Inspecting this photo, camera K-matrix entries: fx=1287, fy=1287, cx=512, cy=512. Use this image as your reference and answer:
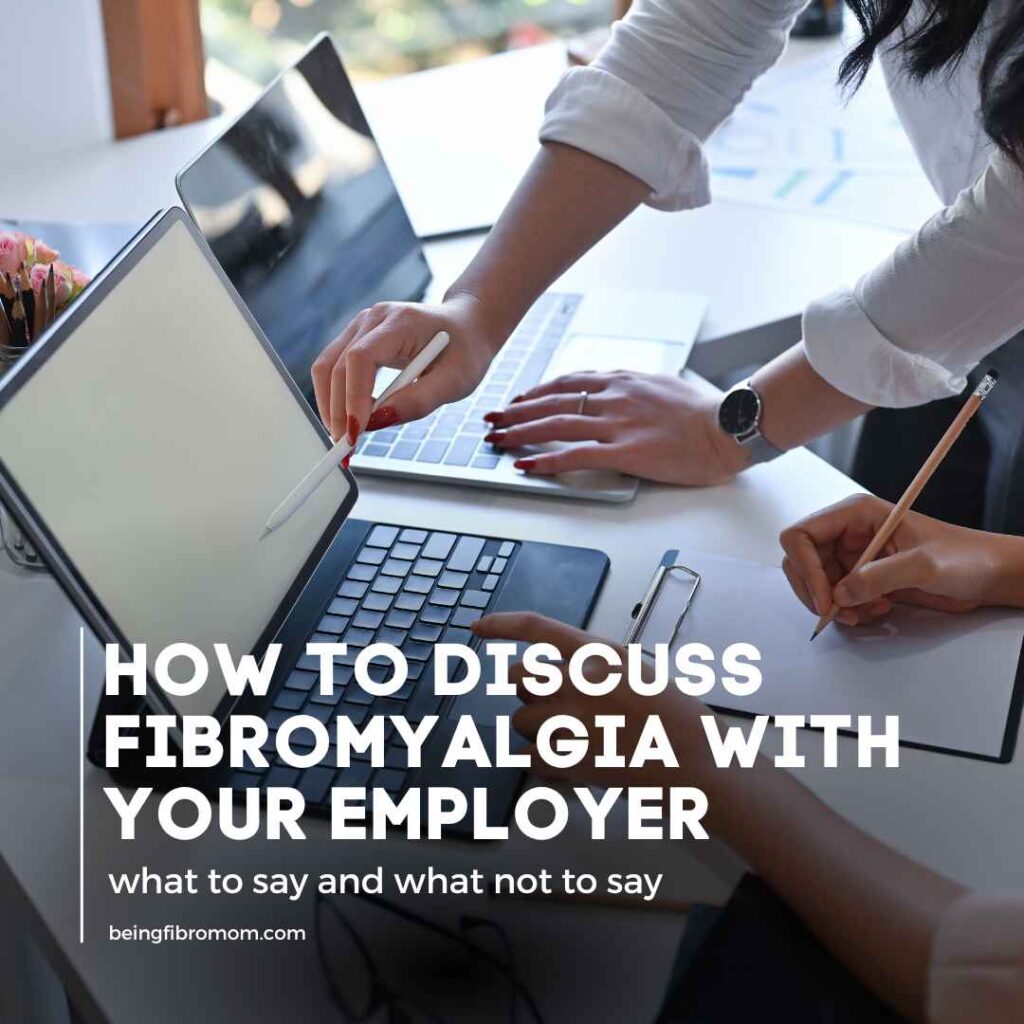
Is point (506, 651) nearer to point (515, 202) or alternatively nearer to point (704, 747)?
point (704, 747)

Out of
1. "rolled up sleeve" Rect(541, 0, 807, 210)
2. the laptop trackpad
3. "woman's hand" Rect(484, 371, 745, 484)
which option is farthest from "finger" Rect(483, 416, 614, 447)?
"rolled up sleeve" Rect(541, 0, 807, 210)

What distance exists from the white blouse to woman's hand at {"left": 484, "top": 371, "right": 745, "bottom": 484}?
0.10 m

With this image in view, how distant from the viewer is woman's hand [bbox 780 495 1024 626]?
32.5 inches

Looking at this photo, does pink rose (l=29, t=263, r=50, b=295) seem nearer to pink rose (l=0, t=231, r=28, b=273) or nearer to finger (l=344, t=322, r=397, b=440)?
pink rose (l=0, t=231, r=28, b=273)

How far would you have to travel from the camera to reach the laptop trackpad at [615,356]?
1.17 m

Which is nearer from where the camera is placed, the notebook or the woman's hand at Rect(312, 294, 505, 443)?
the notebook

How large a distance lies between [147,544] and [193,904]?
19 centimetres

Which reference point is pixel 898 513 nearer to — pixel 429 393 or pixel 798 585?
pixel 798 585

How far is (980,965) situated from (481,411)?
0.65 metres

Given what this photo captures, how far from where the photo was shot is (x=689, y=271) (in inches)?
53.7

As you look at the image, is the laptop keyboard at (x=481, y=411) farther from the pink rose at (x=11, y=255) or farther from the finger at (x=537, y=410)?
the pink rose at (x=11, y=255)

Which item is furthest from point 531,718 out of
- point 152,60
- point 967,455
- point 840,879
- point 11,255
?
point 152,60

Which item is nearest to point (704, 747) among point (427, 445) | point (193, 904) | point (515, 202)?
point (193, 904)

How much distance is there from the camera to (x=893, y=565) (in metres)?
0.82
